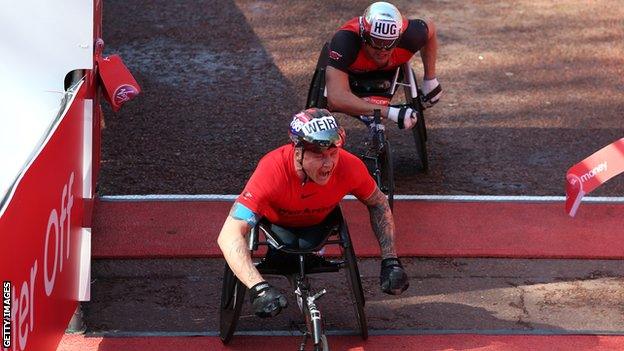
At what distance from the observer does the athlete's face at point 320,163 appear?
5.92 metres

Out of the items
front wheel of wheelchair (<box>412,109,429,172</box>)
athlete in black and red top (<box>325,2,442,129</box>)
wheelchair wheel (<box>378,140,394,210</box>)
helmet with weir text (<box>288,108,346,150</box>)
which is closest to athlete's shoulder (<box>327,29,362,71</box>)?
athlete in black and red top (<box>325,2,442,129</box>)

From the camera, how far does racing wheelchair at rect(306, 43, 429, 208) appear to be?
8117mm

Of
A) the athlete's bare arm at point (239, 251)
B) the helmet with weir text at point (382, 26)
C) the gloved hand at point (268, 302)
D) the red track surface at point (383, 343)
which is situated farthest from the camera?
the helmet with weir text at point (382, 26)

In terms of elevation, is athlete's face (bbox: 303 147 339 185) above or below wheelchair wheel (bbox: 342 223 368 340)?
above

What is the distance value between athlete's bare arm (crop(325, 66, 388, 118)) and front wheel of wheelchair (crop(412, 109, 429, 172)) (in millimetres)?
809

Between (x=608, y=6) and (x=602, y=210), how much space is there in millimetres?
6475

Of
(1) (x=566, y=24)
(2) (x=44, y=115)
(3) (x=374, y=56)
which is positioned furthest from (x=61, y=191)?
(1) (x=566, y=24)

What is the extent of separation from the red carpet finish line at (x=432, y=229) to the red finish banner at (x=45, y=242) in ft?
5.27

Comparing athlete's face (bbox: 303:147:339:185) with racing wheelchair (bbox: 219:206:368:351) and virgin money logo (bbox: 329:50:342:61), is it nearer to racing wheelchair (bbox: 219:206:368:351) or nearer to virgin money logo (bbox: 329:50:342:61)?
racing wheelchair (bbox: 219:206:368:351)

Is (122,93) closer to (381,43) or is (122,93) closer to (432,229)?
(381,43)

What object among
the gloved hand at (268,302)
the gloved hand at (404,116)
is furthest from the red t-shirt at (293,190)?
the gloved hand at (404,116)

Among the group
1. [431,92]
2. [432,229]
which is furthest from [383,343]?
[431,92]

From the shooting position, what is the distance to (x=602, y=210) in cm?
870

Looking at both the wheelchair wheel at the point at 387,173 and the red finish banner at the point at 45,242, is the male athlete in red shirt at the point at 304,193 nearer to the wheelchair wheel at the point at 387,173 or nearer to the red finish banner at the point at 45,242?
the red finish banner at the point at 45,242
